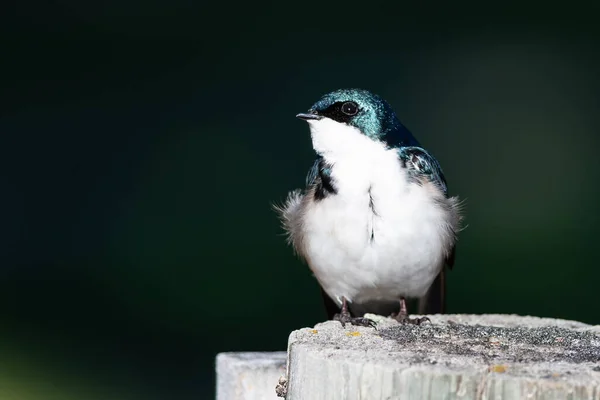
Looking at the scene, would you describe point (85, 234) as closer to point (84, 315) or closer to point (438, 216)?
point (84, 315)

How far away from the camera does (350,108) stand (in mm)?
3436

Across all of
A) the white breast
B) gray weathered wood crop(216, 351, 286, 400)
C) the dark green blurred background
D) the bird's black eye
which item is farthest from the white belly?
the dark green blurred background

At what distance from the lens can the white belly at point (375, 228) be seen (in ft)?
11.0

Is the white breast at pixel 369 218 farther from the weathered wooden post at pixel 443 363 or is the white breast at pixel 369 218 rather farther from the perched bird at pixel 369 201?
the weathered wooden post at pixel 443 363

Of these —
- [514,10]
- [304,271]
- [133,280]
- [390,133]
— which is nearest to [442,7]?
[514,10]

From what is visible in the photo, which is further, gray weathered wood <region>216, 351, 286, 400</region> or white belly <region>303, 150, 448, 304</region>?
white belly <region>303, 150, 448, 304</region>

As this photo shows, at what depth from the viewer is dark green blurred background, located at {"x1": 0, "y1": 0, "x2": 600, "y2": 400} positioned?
6.41m

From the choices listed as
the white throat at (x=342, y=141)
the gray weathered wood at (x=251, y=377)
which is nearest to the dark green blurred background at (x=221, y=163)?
the gray weathered wood at (x=251, y=377)

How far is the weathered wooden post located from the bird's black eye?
78 centimetres

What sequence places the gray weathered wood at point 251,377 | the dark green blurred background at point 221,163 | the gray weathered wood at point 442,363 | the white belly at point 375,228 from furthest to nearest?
the dark green blurred background at point 221,163 < the white belly at point 375,228 < the gray weathered wood at point 251,377 < the gray weathered wood at point 442,363

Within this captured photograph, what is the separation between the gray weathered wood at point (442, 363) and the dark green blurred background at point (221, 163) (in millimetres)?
2942

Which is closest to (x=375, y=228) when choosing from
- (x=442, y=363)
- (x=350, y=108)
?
(x=350, y=108)

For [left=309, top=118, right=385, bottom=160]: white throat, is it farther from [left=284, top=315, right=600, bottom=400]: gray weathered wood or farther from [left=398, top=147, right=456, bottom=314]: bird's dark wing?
[left=284, top=315, right=600, bottom=400]: gray weathered wood

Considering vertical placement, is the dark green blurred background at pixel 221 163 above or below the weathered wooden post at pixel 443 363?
above
